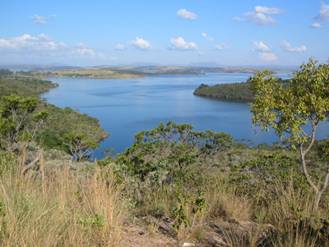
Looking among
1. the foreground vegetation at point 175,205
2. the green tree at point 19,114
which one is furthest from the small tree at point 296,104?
the green tree at point 19,114

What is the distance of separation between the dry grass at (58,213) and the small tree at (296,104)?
1764 mm

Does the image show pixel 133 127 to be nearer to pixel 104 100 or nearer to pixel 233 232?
pixel 104 100

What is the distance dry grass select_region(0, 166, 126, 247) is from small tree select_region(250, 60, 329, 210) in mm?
1764

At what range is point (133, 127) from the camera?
45406 millimetres

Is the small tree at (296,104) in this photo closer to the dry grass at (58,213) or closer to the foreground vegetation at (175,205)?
the foreground vegetation at (175,205)

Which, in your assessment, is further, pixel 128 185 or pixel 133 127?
pixel 133 127

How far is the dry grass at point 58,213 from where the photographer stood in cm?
226

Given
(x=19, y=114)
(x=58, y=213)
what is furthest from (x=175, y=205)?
(x=19, y=114)

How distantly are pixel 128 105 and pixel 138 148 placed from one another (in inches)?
2263

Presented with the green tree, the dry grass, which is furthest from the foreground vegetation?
the green tree

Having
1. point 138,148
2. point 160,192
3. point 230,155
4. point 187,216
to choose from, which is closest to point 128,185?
point 160,192

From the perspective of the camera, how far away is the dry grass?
7.40ft

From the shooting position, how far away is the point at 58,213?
253 centimetres

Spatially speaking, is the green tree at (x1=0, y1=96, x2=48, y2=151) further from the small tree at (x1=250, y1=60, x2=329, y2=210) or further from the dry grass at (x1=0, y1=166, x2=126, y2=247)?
the dry grass at (x1=0, y1=166, x2=126, y2=247)
